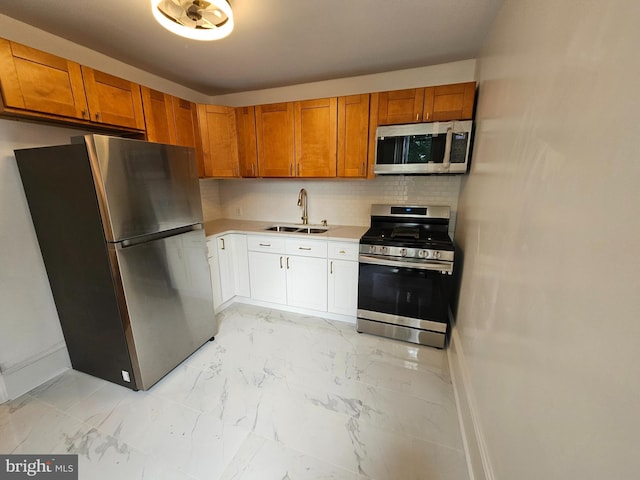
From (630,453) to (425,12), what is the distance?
2.20m

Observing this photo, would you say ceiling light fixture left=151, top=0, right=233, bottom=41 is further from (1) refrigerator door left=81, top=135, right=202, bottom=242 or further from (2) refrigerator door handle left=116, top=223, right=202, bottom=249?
(2) refrigerator door handle left=116, top=223, right=202, bottom=249

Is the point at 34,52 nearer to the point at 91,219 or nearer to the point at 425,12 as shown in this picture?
the point at 91,219

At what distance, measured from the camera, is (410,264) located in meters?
2.18

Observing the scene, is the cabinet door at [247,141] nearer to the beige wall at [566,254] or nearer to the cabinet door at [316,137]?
the cabinet door at [316,137]

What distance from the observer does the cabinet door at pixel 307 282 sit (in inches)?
104

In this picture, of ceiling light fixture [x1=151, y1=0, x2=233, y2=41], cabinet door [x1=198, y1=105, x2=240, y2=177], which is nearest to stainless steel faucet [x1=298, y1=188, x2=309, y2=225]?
cabinet door [x1=198, y1=105, x2=240, y2=177]

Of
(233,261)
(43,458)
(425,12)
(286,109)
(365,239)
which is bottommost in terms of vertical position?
(43,458)

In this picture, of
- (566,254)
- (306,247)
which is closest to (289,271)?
(306,247)

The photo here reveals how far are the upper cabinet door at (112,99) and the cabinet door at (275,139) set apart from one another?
1.10 m

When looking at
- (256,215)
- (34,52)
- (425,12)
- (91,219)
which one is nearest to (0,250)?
(91,219)

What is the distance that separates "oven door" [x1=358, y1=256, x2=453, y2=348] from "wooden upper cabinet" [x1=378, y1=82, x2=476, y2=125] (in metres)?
1.31

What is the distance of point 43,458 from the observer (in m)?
1.38

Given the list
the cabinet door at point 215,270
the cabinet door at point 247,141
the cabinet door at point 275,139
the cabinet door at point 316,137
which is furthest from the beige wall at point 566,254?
the cabinet door at point 215,270

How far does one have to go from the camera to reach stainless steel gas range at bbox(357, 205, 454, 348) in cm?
214
